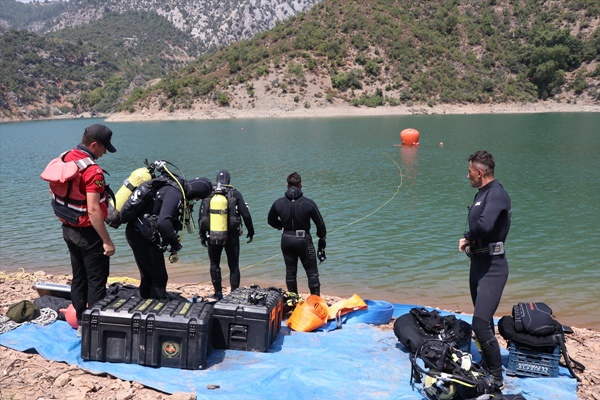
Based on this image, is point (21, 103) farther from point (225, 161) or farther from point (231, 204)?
point (231, 204)

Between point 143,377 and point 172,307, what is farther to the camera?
point 172,307

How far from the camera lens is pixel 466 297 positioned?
9133 millimetres

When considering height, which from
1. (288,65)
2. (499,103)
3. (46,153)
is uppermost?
(288,65)

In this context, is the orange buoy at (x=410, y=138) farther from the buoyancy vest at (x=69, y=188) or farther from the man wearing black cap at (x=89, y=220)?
the buoyancy vest at (x=69, y=188)

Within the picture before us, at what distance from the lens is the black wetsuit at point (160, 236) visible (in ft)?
18.7

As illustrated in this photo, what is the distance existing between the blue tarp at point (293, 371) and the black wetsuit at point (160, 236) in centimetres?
107

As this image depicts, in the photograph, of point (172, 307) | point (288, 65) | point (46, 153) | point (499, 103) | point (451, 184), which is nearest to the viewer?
point (172, 307)

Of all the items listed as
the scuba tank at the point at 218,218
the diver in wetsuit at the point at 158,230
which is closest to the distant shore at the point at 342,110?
the scuba tank at the point at 218,218

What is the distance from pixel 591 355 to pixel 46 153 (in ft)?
136

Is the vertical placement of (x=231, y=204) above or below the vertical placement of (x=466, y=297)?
above

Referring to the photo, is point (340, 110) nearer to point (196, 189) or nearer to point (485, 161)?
point (196, 189)

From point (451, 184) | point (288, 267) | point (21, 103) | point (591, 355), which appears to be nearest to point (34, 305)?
point (288, 267)

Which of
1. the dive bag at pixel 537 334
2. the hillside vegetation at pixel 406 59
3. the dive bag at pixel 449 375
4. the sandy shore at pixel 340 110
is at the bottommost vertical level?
the dive bag at pixel 449 375

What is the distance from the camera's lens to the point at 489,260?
16.3 feet
